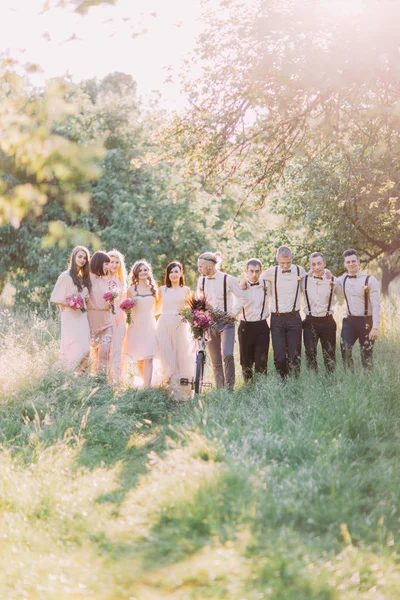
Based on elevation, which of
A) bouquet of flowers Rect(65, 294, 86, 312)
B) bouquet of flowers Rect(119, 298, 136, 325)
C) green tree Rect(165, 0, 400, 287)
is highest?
green tree Rect(165, 0, 400, 287)

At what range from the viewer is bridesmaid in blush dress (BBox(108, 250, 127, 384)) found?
10023mm

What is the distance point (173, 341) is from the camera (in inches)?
393

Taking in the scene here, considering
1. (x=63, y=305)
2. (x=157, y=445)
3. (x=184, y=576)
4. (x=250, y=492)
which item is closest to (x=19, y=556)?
(x=184, y=576)

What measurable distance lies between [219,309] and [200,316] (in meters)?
0.43

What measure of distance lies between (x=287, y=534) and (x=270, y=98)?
636 centimetres

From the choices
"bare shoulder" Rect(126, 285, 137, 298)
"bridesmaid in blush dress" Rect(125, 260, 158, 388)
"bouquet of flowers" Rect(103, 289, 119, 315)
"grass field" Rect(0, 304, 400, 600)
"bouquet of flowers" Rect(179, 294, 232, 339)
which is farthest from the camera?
"bare shoulder" Rect(126, 285, 137, 298)

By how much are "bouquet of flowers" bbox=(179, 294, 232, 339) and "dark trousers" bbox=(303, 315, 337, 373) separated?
1.19 meters

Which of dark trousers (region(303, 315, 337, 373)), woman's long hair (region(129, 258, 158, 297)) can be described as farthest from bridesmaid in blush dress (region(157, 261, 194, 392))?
dark trousers (region(303, 315, 337, 373))

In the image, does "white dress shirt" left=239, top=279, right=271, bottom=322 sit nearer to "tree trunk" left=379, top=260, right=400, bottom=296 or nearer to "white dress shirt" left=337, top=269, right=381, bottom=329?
"white dress shirt" left=337, top=269, right=381, bottom=329

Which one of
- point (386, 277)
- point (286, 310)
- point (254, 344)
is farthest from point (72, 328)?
point (386, 277)

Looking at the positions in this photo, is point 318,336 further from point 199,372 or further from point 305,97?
point 305,97

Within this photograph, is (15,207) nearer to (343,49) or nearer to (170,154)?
(343,49)

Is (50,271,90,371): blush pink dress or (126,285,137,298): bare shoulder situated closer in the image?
(50,271,90,371): blush pink dress

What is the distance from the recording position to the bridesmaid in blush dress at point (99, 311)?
10.1 meters
